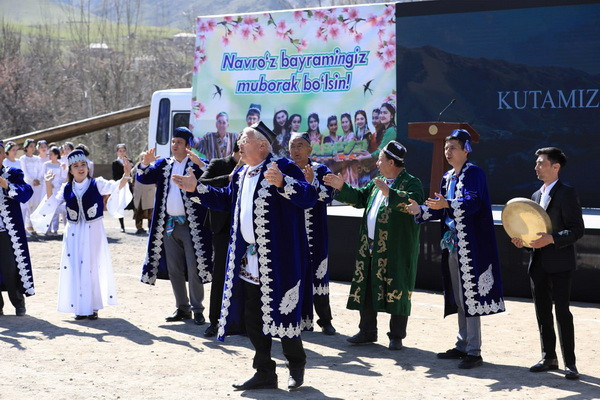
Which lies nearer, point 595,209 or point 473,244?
point 473,244

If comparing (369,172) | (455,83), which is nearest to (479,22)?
(455,83)

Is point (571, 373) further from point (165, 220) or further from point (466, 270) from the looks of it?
point (165, 220)

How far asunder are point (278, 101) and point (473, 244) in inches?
389

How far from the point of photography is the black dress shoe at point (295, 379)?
6605mm

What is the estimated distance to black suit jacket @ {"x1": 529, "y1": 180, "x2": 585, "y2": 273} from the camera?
6.89 metres

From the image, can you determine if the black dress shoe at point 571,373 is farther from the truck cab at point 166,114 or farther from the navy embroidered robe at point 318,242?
the truck cab at point 166,114

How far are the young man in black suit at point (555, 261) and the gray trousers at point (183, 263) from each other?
319 cm

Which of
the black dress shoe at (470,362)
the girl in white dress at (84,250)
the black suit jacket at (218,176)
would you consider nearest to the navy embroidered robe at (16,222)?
the girl in white dress at (84,250)

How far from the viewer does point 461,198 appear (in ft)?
23.7

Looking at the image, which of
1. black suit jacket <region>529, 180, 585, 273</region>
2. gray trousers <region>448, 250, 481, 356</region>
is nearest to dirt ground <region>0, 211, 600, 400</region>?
gray trousers <region>448, 250, 481, 356</region>

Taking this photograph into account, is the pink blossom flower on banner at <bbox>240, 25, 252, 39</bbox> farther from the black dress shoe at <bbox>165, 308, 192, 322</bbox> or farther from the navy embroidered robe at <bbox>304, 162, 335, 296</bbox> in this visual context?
the navy embroidered robe at <bbox>304, 162, 335, 296</bbox>

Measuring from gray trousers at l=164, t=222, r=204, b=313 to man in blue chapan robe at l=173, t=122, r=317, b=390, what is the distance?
236 centimetres

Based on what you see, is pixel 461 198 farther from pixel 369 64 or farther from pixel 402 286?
pixel 369 64

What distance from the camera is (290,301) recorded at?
257 inches
